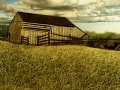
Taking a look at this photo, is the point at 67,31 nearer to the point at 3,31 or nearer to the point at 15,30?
the point at 15,30

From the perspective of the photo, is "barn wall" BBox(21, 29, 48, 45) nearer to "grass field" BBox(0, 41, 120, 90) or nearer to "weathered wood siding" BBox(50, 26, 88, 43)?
"weathered wood siding" BBox(50, 26, 88, 43)

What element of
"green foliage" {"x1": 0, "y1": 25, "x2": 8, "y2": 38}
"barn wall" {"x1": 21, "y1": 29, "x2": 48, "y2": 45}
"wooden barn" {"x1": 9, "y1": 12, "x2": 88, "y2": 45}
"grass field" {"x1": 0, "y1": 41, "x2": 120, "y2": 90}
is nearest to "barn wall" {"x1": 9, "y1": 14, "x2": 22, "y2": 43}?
"wooden barn" {"x1": 9, "y1": 12, "x2": 88, "y2": 45}

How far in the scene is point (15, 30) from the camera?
33906 mm

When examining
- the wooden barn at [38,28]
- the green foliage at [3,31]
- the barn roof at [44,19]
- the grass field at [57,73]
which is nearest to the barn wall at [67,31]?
the wooden barn at [38,28]

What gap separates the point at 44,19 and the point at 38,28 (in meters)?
3.58

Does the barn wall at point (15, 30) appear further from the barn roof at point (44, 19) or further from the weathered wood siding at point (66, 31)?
the weathered wood siding at point (66, 31)

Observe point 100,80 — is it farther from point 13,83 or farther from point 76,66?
point 13,83

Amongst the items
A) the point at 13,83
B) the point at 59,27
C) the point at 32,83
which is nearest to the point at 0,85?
the point at 13,83

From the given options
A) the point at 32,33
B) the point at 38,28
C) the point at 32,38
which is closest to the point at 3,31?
the point at 38,28

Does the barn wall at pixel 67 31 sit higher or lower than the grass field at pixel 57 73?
higher

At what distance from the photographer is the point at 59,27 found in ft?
112

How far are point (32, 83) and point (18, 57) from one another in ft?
6.10

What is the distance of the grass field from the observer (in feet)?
22.4

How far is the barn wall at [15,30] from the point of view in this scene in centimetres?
3202
